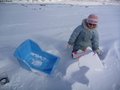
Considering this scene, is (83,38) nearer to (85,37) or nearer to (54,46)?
(85,37)

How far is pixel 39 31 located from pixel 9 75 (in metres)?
1.86

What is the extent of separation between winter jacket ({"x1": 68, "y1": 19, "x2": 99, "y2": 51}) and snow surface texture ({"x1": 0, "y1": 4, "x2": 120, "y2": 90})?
0.84ft

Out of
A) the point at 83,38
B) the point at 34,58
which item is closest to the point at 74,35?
the point at 83,38

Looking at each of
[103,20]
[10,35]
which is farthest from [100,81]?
[103,20]

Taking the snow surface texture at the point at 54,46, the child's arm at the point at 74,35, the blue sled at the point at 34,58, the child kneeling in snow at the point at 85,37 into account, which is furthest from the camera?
the child's arm at the point at 74,35

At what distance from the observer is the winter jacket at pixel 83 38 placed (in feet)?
11.0

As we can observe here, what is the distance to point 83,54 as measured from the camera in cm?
340

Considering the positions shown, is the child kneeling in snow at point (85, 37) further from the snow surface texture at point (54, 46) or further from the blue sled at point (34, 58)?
the blue sled at point (34, 58)

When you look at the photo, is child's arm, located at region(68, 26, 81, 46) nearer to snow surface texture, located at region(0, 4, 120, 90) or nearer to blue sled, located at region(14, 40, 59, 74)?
snow surface texture, located at region(0, 4, 120, 90)

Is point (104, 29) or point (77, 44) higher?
point (77, 44)

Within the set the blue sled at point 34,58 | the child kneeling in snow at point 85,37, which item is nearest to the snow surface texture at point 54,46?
the blue sled at point 34,58

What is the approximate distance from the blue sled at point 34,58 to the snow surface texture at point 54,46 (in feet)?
0.35

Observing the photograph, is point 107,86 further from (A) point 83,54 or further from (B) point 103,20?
(B) point 103,20

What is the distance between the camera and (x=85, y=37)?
342 centimetres
